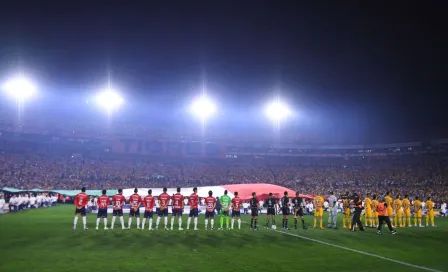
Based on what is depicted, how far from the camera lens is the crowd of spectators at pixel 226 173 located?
51.2m

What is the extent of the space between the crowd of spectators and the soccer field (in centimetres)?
3302

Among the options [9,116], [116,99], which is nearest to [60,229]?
[116,99]

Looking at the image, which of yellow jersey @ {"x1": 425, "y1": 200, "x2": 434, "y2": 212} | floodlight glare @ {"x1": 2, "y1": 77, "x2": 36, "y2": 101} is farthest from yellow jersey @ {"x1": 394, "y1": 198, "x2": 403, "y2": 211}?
floodlight glare @ {"x1": 2, "y1": 77, "x2": 36, "y2": 101}

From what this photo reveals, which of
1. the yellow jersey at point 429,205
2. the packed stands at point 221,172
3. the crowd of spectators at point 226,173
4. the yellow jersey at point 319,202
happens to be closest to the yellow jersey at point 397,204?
the yellow jersey at point 429,205

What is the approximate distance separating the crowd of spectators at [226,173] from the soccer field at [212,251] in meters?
33.0

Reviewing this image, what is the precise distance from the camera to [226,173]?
2453 inches

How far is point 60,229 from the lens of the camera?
2036 cm

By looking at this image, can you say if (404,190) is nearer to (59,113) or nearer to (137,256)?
(137,256)

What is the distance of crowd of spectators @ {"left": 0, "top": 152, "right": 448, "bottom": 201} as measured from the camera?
5116 centimetres

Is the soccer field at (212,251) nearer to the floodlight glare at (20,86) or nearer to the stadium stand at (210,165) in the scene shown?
the floodlight glare at (20,86)

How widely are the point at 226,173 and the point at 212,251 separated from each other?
158 feet

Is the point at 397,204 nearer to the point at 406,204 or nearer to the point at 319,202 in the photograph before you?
the point at 406,204

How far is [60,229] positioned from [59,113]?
48.7 m

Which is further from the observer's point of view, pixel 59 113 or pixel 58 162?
pixel 59 113
